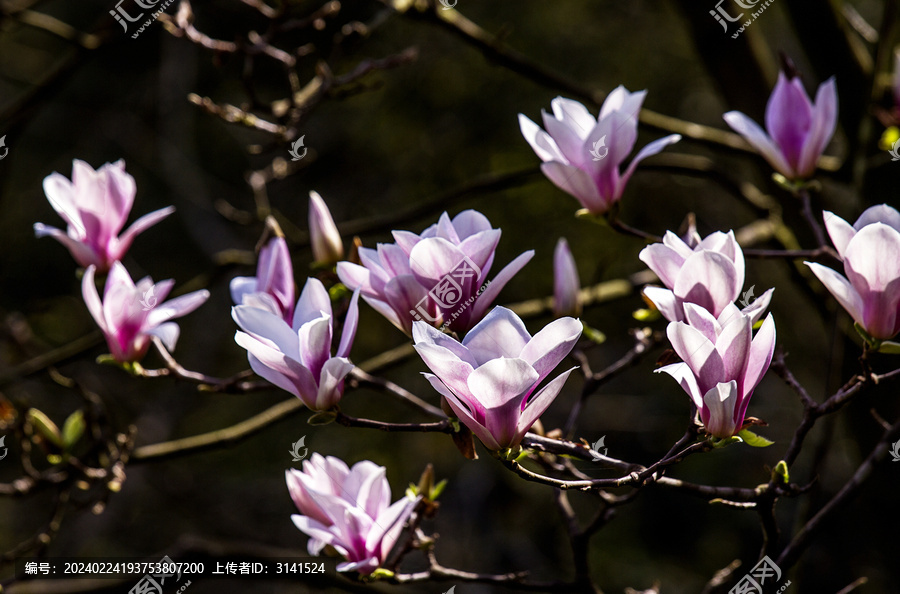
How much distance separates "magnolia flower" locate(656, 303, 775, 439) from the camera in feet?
1.60

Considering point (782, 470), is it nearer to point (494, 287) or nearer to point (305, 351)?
point (494, 287)

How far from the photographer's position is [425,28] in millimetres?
2832

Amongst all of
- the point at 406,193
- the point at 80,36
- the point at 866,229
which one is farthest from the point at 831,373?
the point at 406,193

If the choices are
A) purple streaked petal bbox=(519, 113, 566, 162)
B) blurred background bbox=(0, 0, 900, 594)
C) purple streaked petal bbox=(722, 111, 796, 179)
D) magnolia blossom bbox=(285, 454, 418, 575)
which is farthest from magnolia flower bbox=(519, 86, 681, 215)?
blurred background bbox=(0, 0, 900, 594)

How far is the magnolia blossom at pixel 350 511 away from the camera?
0.63m

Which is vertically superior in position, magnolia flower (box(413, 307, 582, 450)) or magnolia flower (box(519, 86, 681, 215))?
magnolia flower (box(519, 86, 681, 215))

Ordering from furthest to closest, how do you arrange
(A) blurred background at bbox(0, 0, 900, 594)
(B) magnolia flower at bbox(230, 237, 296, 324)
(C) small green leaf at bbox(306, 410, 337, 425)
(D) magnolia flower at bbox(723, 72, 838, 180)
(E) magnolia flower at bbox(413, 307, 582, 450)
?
(A) blurred background at bbox(0, 0, 900, 594), (D) magnolia flower at bbox(723, 72, 838, 180), (B) magnolia flower at bbox(230, 237, 296, 324), (C) small green leaf at bbox(306, 410, 337, 425), (E) magnolia flower at bbox(413, 307, 582, 450)

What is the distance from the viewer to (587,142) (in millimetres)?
681

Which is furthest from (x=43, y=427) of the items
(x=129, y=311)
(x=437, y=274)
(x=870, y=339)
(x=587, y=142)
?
(x=870, y=339)

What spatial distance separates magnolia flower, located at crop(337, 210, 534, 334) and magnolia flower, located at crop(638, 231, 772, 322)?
0.35ft

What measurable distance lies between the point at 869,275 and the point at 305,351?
1.39ft

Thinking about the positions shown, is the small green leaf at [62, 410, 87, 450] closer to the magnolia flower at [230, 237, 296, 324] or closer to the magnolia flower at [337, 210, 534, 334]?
the magnolia flower at [230, 237, 296, 324]

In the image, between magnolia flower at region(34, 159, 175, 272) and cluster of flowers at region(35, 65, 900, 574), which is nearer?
cluster of flowers at region(35, 65, 900, 574)

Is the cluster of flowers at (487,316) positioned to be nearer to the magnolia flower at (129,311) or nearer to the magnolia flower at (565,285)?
the magnolia flower at (129,311)
